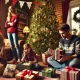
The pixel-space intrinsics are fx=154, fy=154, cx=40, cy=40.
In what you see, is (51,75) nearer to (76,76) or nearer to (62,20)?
(76,76)

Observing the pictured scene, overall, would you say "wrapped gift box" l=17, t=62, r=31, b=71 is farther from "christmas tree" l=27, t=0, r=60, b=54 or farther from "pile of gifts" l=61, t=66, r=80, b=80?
"christmas tree" l=27, t=0, r=60, b=54

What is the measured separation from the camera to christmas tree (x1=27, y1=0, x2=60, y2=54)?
4.06 meters

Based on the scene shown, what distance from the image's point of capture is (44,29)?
4.09m

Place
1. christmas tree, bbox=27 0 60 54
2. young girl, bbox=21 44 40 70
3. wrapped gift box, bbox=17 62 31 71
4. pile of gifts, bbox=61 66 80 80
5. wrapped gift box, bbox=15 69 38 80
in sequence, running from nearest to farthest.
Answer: pile of gifts, bbox=61 66 80 80 → wrapped gift box, bbox=15 69 38 80 → wrapped gift box, bbox=17 62 31 71 → young girl, bbox=21 44 40 70 → christmas tree, bbox=27 0 60 54

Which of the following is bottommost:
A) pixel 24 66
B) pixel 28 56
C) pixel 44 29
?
pixel 24 66

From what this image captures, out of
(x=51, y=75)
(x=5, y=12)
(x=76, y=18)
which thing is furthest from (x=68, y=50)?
(x=5, y=12)

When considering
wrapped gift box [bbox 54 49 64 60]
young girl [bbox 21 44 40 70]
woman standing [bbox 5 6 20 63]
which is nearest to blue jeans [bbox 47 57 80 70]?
wrapped gift box [bbox 54 49 64 60]

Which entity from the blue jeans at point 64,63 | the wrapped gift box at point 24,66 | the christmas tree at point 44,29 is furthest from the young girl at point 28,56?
the christmas tree at point 44,29

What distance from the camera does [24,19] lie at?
224 inches

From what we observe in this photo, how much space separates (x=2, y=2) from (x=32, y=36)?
1.70m

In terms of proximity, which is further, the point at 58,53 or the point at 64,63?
the point at 64,63

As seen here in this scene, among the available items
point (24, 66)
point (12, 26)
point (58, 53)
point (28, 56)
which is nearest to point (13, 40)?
point (12, 26)

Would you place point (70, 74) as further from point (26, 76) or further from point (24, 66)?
point (24, 66)

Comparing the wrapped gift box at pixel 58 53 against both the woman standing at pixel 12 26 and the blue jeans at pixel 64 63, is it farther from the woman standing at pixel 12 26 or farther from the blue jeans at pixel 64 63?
the woman standing at pixel 12 26
